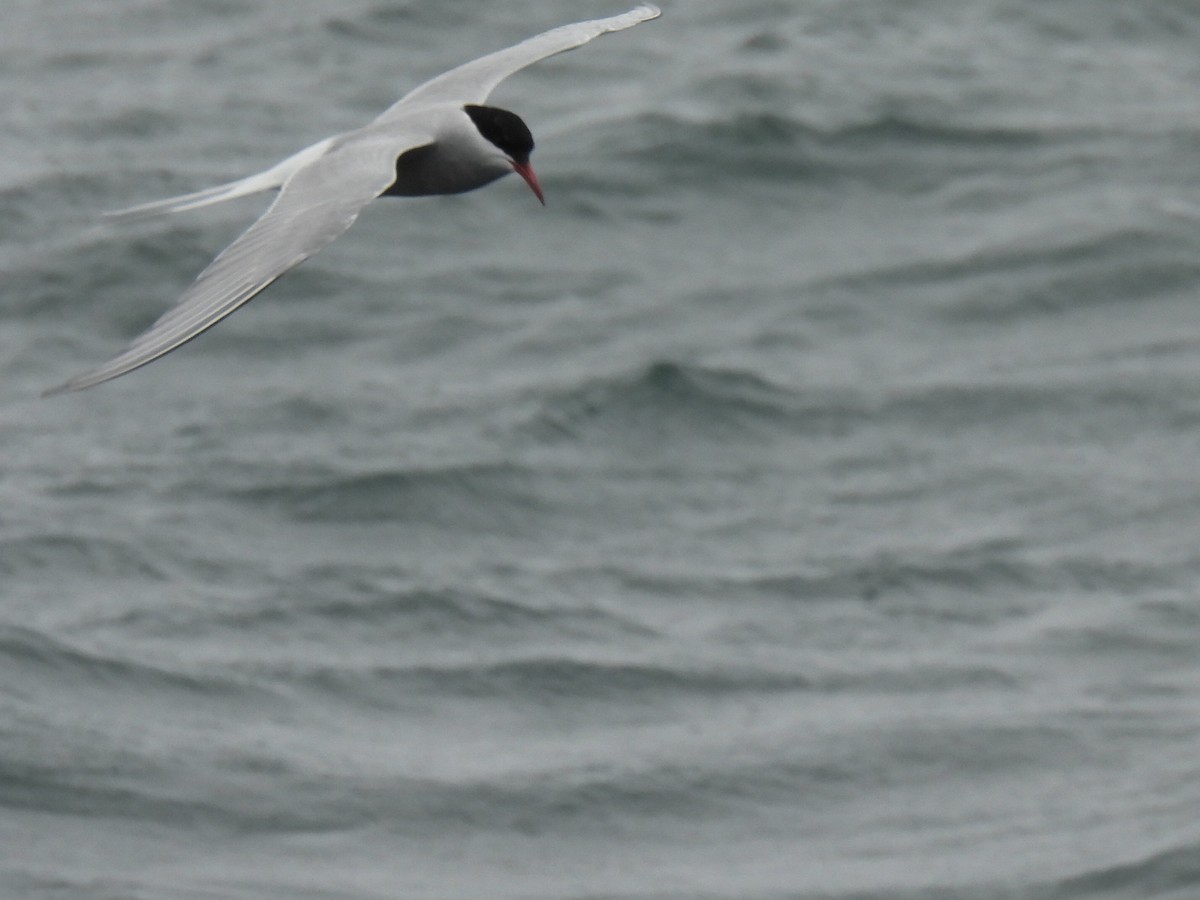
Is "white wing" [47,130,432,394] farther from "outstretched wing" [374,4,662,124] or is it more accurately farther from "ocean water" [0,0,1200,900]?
"ocean water" [0,0,1200,900]

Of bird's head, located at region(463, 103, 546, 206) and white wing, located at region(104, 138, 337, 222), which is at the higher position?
bird's head, located at region(463, 103, 546, 206)

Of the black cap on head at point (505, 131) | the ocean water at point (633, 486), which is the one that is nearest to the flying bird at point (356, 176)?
the black cap on head at point (505, 131)

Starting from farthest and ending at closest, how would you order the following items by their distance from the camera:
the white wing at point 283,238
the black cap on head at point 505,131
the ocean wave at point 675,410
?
the ocean wave at point 675,410 < the black cap on head at point 505,131 < the white wing at point 283,238

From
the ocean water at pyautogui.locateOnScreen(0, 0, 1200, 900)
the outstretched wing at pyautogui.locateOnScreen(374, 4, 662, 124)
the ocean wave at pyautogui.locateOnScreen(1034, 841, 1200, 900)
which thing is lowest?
the ocean wave at pyautogui.locateOnScreen(1034, 841, 1200, 900)

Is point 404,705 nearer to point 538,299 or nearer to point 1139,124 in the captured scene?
point 538,299

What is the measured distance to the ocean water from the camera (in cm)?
885

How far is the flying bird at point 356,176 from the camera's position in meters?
5.69

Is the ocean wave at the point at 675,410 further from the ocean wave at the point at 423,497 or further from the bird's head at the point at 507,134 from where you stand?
the bird's head at the point at 507,134

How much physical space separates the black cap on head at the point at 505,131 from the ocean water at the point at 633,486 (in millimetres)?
2547

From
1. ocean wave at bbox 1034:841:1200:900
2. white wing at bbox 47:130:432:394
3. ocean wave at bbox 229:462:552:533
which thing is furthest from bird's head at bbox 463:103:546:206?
ocean wave at bbox 229:462:552:533

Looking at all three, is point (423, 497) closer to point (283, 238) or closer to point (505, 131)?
point (505, 131)

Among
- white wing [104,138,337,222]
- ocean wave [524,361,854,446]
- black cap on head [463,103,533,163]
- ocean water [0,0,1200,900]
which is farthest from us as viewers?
ocean wave [524,361,854,446]

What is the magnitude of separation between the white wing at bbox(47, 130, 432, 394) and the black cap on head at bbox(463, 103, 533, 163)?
0.66 feet

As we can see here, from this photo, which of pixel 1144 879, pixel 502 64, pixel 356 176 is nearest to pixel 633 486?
pixel 502 64
